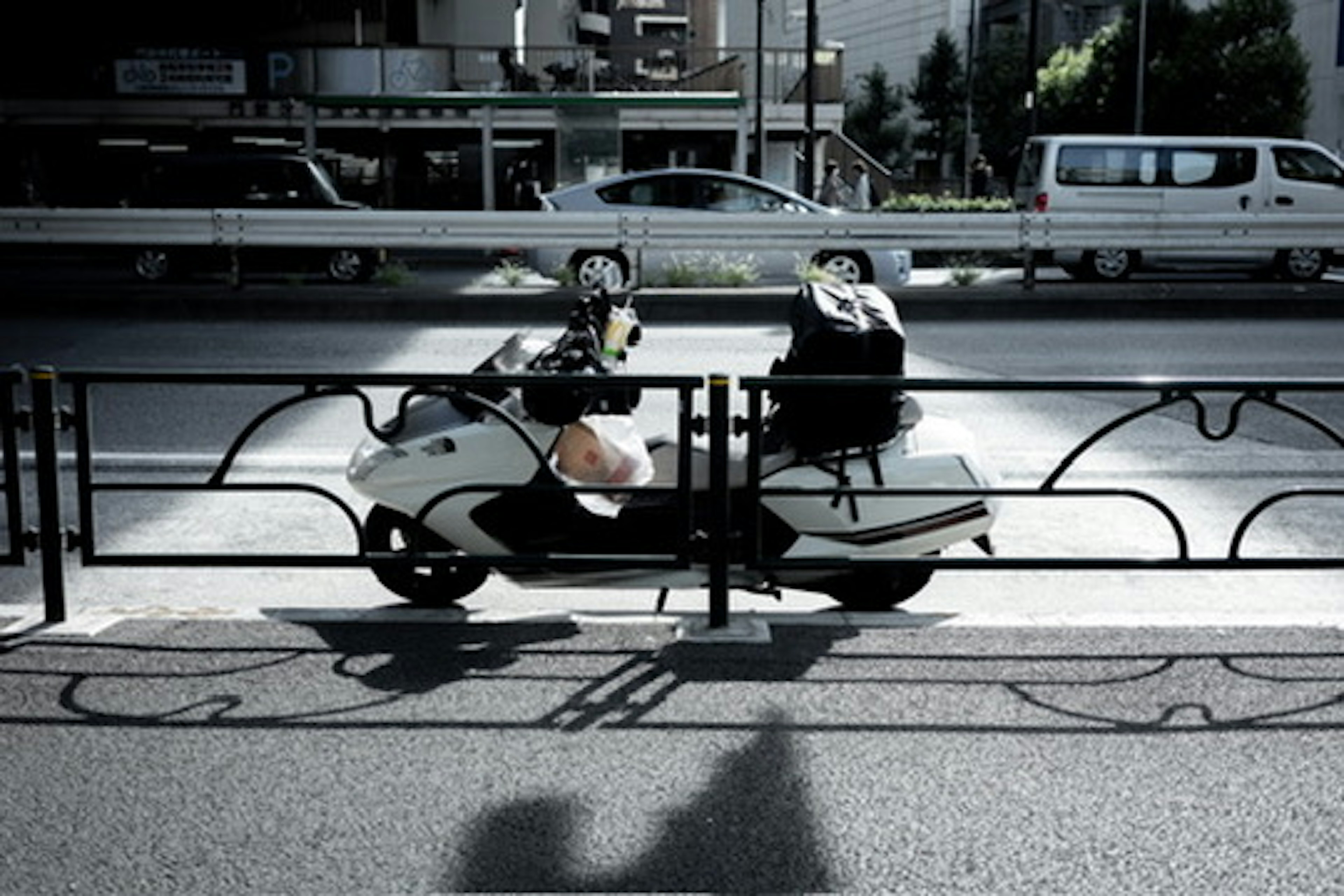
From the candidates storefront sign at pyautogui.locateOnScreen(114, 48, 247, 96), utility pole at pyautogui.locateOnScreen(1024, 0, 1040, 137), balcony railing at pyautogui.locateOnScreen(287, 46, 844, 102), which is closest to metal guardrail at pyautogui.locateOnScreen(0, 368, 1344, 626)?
utility pole at pyautogui.locateOnScreen(1024, 0, 1040, 137)

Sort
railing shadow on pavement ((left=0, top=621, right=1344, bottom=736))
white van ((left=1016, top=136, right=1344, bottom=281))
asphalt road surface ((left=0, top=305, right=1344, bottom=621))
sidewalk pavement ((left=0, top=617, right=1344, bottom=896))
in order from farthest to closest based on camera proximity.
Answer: white van ((left=1016, top=136, right=1344, bottom=281)) < asphalt road surface ((left=0, top=305, right=1344, bottom=621)) < railing shadow on pavement ((left=0, top=621, right=1344, bottom=736)) < sidewalk pavement ((left=0, top=617, right=1344, bottom=896))

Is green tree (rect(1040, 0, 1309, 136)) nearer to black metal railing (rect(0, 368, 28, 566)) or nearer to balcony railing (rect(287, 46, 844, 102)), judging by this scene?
balcony railing (rect(287, 46, 844, 102))

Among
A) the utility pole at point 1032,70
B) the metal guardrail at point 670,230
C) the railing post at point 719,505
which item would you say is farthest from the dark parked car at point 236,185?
the railing post at point 719,505

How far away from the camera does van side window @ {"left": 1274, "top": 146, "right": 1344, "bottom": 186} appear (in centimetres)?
2211

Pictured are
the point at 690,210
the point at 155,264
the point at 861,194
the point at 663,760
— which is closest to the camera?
the point at 663,760

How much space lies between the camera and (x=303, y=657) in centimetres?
512

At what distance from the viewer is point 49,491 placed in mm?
5301

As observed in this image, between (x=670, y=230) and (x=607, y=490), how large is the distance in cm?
1177

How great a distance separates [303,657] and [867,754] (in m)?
1.87

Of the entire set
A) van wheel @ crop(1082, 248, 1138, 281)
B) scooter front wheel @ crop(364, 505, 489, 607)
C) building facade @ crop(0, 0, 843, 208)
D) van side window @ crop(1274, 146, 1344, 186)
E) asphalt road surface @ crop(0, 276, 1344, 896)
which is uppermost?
building facade @ crop(0, 0, 843, 208)

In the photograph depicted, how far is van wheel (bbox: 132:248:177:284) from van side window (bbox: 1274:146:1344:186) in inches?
578

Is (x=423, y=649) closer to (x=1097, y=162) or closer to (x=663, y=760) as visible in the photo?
(x=663, y=760)

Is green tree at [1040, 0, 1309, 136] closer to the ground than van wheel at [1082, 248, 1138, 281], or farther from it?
farther from it

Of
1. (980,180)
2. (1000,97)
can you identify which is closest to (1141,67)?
(980,180)
